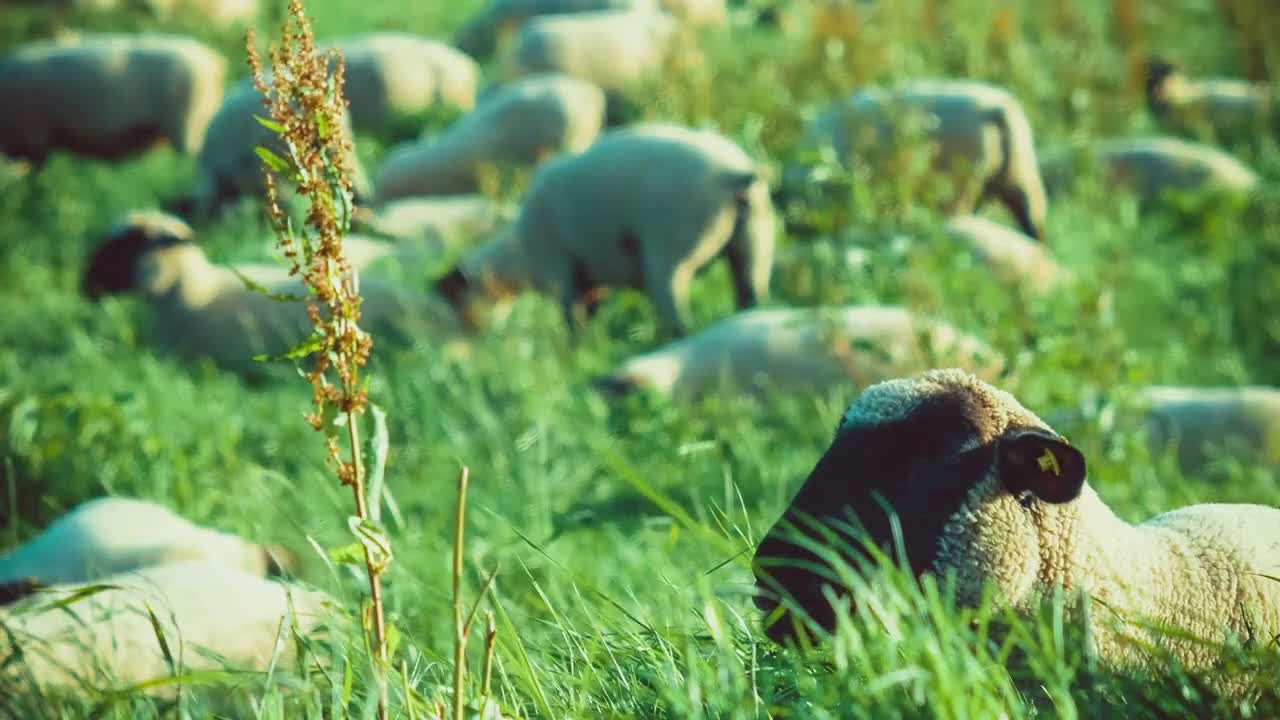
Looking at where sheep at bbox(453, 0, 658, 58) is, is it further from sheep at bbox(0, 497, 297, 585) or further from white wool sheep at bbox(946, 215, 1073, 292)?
sheep at bbox(0, 497, 297, 585)

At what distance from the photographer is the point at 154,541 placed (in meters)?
4.12

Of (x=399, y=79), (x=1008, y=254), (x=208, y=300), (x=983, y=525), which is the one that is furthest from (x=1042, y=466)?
(x=399, y=79)

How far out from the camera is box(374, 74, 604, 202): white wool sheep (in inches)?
411

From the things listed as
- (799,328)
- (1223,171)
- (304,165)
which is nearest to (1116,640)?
(304,165)

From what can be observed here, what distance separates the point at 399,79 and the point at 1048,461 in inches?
430

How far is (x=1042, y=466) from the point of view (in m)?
2.30

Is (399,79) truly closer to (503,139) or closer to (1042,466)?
(503,139)

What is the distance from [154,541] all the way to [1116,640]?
2760mm

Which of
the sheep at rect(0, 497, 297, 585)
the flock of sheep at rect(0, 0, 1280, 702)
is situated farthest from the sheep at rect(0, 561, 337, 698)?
the sheep at rect(0, 497, 297, 585)

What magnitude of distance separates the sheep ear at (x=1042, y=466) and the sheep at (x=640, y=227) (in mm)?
4370

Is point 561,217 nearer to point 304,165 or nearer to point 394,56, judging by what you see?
point 304,165

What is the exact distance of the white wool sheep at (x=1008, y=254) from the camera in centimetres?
725

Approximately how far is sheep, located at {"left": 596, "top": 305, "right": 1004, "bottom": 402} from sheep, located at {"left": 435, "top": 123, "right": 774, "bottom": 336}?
42cm

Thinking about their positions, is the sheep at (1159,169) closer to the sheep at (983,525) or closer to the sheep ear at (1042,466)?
the sheep at (983,525)
